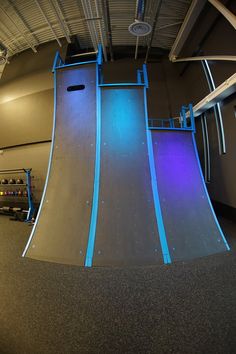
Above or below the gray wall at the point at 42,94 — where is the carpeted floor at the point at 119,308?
below

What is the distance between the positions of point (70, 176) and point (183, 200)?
5.34ft

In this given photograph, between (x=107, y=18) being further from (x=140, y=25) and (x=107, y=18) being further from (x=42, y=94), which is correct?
(x=42, y=94)

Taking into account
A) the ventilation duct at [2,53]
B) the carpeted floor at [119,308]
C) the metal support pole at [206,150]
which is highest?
the ventilation duct at [2,53]

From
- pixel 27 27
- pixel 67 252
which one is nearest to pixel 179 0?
pixel 27 27

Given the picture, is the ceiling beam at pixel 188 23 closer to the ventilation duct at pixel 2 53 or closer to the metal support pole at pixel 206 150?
the metal support pole at pixel 206 150

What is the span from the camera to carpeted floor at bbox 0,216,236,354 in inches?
38.5

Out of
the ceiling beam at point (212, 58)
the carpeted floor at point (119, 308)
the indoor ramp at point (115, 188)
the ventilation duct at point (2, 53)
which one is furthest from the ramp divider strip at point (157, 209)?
A: the ventilation duct at point (2, 53)

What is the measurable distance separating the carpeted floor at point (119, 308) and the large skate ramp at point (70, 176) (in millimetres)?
225

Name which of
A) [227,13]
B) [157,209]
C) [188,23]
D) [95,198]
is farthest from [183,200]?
[188,23]

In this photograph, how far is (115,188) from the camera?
7.12ft

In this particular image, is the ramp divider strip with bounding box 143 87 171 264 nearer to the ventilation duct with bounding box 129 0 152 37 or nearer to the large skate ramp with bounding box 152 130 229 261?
the large skate ramp with bounding box 152 130 229 261

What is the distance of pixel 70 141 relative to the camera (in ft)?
7.98

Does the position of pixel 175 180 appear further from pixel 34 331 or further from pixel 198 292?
pixel 34 331

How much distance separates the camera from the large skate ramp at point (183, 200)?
79.0 inches
